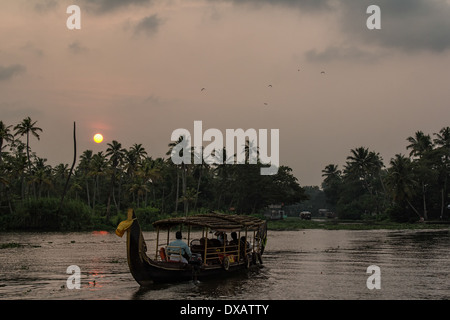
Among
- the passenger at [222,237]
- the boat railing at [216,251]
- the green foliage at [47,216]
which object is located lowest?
the green foliage at [47,216]

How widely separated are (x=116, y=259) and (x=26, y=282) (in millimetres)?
8531

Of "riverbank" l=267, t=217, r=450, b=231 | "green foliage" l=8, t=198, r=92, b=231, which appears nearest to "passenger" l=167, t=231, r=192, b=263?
"green foliage" l=8, t=198, r=92, b=231

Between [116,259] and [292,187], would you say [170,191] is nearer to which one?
[292,187]

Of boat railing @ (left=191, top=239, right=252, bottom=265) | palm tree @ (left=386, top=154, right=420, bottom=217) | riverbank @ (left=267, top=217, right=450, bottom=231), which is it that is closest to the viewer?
boat railing @ (left=191, top=239, right=252, bottom=265)

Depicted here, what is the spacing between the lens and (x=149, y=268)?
1716 centimetres

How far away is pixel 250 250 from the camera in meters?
23.5

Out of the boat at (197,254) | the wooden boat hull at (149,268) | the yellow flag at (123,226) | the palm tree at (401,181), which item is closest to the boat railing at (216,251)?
the boat at (197,254)

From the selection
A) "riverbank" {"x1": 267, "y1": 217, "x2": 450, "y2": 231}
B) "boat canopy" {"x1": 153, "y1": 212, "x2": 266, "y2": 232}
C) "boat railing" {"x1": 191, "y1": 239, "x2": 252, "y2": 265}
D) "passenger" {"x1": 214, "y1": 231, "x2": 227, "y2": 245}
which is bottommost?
"riverbank" {"x1": 267, "y1": 217, "x2": 450, "y2": 231}

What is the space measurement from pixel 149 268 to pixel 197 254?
254 centimetres

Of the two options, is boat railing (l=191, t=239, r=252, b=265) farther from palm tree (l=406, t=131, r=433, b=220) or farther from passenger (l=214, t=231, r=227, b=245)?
palm tree (l=406, t=131, r=433, b=220)

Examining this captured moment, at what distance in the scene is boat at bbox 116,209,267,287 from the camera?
16844 millimetres

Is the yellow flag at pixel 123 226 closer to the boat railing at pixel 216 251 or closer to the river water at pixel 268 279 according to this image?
the river water at pixel 268 279

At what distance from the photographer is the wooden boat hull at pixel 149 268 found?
16.8 m
